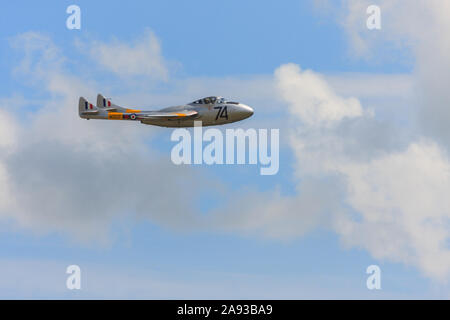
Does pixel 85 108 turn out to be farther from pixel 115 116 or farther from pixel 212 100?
pixel 212 100

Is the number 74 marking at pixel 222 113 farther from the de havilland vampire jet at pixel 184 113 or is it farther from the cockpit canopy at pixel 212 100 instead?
the cockpit canopy at pixel 212 100

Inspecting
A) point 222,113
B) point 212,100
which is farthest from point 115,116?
point 222,113

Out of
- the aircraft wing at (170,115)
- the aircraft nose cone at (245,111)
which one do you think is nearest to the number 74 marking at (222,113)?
the aircraft nose cone at (245,111)

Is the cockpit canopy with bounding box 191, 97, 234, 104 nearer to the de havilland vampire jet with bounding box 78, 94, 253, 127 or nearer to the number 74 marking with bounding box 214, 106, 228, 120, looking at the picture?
the de havilland vampire jet with bounding box 78, 94, 253, 127

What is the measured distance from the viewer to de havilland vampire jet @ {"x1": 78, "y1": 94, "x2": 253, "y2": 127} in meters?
149

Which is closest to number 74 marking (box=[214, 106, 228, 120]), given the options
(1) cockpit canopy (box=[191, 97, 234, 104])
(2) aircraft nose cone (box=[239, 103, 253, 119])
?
(1) cockpit canopy (box=[191, 97, 234, 104])

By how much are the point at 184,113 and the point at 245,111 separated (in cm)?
1084
